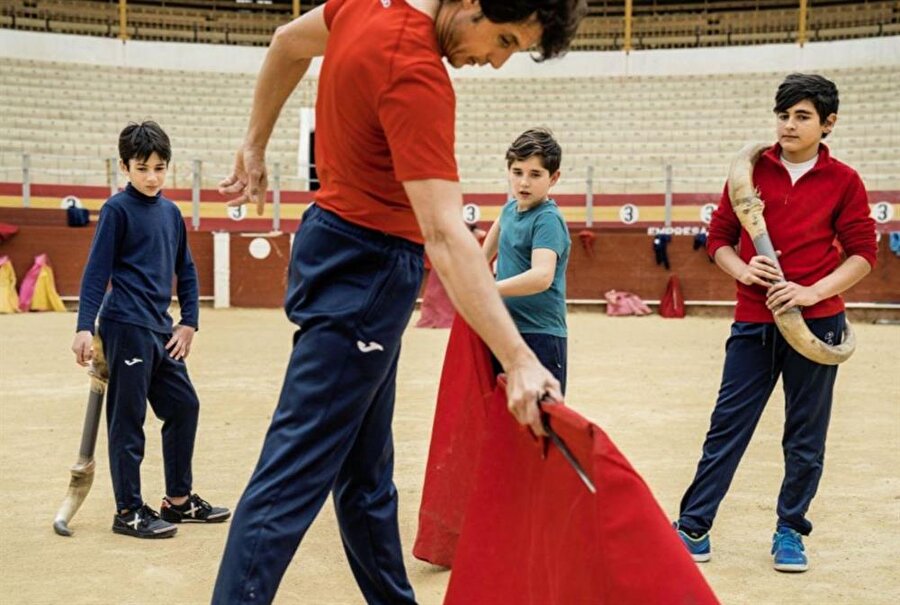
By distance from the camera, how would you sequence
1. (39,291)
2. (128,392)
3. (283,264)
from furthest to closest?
(283,264) < (39,291) < (128,392)

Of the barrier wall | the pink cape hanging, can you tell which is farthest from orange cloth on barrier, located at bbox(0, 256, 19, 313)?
the pink cape hanging

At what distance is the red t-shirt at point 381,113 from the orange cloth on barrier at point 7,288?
401 inches

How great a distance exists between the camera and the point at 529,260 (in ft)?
9.68

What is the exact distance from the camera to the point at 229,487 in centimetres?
371


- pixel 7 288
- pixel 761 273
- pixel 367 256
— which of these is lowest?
pixel 7 288

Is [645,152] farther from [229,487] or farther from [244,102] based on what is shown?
[229,487]

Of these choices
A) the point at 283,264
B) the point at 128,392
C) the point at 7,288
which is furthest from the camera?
the point at 283,264

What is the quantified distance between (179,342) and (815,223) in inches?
75.8

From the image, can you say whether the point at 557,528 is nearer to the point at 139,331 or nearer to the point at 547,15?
the point at 547,15

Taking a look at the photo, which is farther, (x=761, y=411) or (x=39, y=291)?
(x=39, y=291)

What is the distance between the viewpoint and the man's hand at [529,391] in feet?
5.33

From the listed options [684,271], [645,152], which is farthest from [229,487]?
[645,152]

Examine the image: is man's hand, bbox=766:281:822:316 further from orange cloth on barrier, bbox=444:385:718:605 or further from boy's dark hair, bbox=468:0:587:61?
boy's dark hair, bbox=468:0:587:61

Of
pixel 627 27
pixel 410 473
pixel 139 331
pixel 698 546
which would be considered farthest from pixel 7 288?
pixel 627 27
